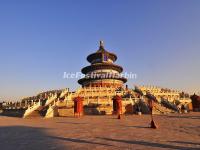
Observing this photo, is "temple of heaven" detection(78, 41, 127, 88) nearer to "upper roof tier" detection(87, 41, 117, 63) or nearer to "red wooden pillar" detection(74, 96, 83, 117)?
"upper roof tier" detection(87, 41, 117, 63)

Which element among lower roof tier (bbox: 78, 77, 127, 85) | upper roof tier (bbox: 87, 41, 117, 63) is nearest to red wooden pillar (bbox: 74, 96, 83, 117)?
lower roof tier (bbox: 78, 77, 127, 85)

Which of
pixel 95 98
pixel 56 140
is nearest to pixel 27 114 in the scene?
pixel 95 98

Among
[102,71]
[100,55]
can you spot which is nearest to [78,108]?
[102,71]

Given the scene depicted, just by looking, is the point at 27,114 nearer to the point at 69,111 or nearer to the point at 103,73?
the point at 69,111

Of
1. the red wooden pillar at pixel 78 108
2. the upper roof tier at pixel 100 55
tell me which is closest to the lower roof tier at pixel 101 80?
the upper roof tier at pixel 100 55

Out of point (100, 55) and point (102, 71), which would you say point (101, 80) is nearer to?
point (102, 71)

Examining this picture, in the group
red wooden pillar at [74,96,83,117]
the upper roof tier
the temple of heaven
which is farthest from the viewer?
the upper roof tier

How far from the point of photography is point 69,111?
29594 mm

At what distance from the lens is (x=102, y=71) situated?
59.2 m

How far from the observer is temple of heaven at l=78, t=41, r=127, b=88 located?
56281mm

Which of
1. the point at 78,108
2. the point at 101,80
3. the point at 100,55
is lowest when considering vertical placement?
the point at 78,108

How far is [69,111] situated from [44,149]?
20.1 metres

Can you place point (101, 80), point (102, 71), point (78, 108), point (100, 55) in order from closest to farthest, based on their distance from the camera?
point (78, 108), point (101, 80), point (102, 71), point (100, 55)

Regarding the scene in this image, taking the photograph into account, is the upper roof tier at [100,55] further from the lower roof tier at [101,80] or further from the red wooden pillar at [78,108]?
the red wooden pillar at [78,108]
